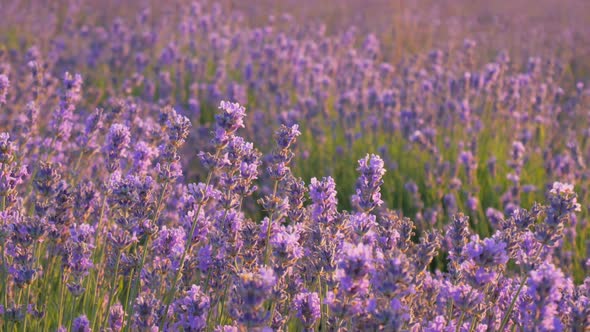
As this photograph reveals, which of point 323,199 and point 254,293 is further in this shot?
point 323,199

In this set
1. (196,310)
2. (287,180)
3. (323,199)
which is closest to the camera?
(196,310)

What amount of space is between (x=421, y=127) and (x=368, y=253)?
3750mm

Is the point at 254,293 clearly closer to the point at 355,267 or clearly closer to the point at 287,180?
the point at 355,267

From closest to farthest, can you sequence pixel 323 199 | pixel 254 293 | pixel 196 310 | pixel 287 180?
1. pixel 254 293
2. pixel 196 310
3. pixel 323 199
4. pixel 287 180

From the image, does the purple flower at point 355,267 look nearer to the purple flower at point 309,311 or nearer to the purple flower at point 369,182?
the purple flower at point 309,311

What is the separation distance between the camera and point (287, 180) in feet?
8.39

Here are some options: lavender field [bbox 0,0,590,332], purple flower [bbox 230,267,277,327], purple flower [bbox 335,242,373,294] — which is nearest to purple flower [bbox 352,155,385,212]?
lavender field [bbox 0,0,590,332]

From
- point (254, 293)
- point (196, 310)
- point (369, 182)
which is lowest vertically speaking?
point (196, 310)

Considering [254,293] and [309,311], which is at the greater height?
[254,293]

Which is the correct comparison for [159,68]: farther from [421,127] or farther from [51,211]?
[51,211]

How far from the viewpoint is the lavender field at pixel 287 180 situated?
2.03 meters

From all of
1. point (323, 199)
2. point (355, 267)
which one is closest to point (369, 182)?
point (323, 199)

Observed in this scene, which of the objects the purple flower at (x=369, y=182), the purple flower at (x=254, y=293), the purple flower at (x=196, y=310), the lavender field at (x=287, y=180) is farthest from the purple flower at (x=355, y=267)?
the purple flower at (x=369, y=182)

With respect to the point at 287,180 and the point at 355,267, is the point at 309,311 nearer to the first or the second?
the point at 355,267
